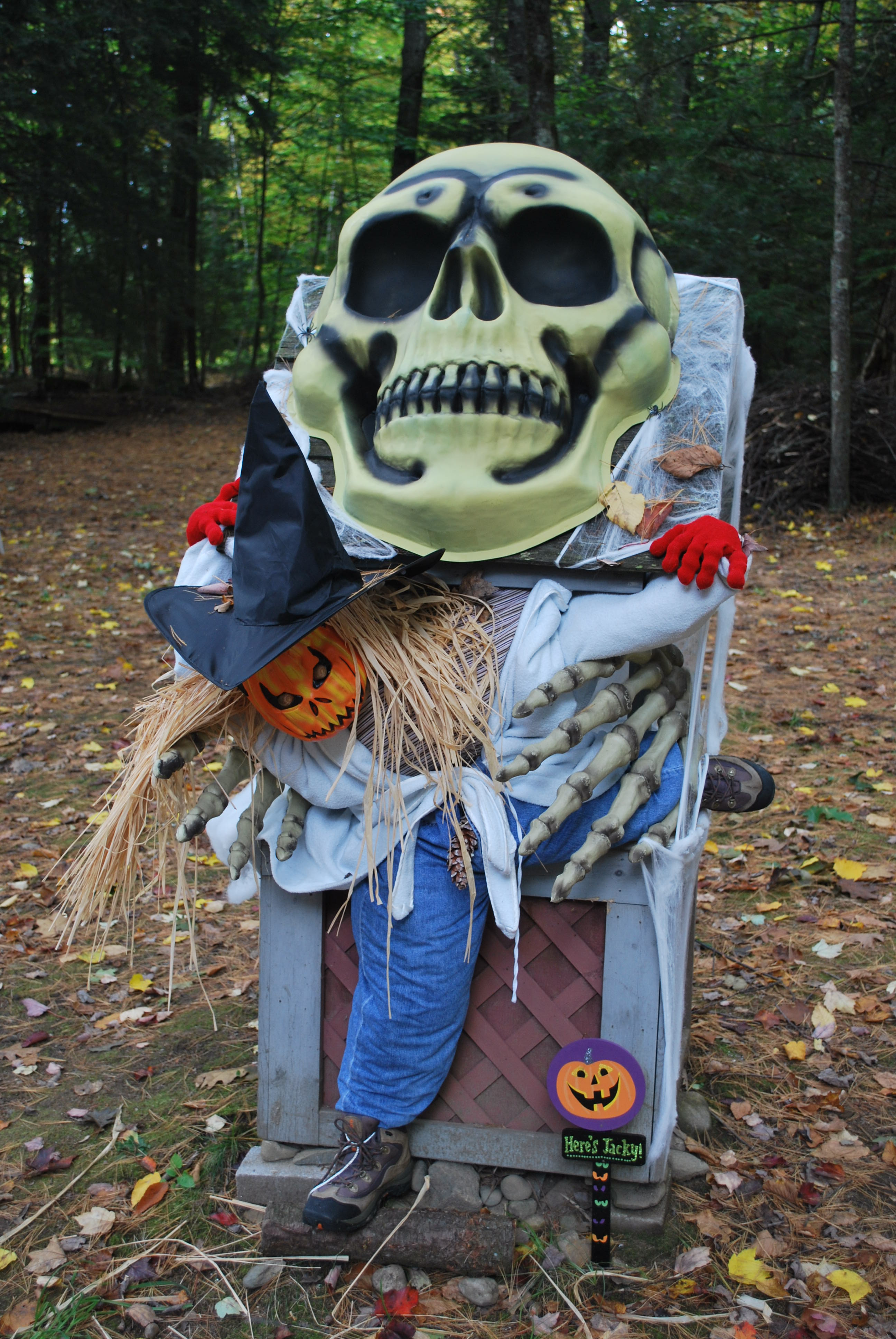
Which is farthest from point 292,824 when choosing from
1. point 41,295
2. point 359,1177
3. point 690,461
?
point 41,295

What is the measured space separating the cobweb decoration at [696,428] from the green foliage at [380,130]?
7525 mm

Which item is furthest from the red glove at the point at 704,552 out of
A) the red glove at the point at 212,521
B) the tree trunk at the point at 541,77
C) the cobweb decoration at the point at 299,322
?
the tree trunk at the point at 541,77

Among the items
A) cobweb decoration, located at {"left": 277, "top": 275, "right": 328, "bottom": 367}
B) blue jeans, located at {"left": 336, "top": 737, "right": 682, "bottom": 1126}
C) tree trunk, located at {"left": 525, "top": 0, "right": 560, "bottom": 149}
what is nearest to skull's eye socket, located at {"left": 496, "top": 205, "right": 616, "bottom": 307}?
cobweb decoration, located at {"left": 277, "top": 275, "right": 328, "bottom": 367}

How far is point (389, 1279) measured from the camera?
2.12 m

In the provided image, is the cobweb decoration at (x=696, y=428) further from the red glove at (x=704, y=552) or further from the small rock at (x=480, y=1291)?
the small rock at (x=480, y=1291)

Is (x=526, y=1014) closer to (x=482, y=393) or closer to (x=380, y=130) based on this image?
(x=482, y=393)

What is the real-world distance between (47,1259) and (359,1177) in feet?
2.37

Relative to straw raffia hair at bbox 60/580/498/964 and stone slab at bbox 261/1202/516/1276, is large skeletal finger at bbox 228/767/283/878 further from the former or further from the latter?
stone slab at bbox 261/1202/516/1276

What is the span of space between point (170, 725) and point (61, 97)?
9.56 metres

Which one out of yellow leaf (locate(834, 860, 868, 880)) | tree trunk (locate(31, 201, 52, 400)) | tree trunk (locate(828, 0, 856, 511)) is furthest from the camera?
tree trunk (locate(31, 201, 52, 400))

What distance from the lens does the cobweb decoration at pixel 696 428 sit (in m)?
2.19

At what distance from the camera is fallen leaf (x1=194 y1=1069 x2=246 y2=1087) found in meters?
2.85

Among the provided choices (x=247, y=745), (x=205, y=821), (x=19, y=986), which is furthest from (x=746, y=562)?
(x=19, y=986)

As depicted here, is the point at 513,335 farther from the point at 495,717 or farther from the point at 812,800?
the point at 812,800
